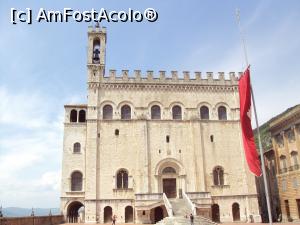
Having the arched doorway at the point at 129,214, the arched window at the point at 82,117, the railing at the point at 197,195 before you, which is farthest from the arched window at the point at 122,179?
the arched window at the point at 82,117

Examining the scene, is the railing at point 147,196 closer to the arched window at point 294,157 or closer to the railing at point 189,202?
the railing at point 189,202

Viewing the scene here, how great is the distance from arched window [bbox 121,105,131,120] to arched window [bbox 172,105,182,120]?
16.8 ft

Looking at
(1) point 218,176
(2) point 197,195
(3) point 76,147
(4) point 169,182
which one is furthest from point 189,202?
(3) point 76,147

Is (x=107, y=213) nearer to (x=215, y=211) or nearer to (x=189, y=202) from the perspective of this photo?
(x=189, y=202)

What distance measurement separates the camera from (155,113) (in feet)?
127

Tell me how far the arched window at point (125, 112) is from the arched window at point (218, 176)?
11.4 m

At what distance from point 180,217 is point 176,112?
1369 centimetres

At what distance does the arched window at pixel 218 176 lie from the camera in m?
37.2

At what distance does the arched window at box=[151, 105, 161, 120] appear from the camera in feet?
126

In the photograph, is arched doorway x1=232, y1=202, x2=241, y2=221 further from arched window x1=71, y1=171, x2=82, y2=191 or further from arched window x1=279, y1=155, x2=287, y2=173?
arched window x1=71, y1=171, x2=82, y2=191

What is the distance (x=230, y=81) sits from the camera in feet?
134

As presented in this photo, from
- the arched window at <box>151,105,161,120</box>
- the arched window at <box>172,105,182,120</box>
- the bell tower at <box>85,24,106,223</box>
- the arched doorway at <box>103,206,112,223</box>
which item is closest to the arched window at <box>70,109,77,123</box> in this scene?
the bell tower at <box>85,24,106,223</box>

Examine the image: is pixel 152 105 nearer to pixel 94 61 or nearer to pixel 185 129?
pixel 185 129

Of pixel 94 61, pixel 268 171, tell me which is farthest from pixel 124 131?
pixel 268 171
